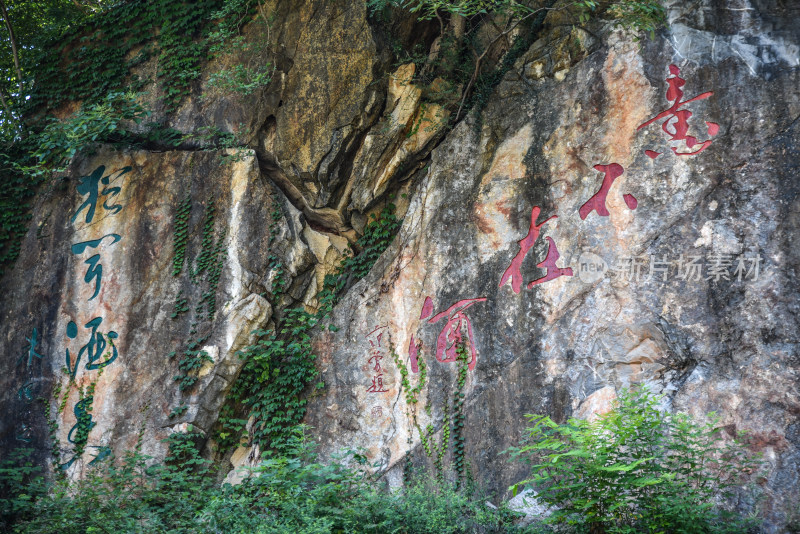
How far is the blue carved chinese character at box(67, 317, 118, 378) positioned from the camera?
7.42 meters

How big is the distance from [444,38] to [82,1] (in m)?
5.79

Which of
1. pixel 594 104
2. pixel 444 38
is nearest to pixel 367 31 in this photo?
pixel 444 38

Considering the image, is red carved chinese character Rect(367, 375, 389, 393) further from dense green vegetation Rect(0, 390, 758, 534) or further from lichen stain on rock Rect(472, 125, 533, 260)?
lichen stain on rock Rect(472, 125, 533, 260)

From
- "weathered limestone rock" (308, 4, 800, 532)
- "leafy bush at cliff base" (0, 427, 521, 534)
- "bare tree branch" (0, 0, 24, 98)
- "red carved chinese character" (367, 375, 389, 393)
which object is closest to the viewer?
"leafy bush at cliff base" (0, 427, 521, 534)

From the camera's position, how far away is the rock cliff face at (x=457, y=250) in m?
5.33

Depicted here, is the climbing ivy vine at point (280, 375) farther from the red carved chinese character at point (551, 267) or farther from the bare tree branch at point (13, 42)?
the bare tree branch at point (13, 42)

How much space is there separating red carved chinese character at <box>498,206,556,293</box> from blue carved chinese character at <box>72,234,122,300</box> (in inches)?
189

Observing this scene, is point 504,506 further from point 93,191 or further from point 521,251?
point 93,191

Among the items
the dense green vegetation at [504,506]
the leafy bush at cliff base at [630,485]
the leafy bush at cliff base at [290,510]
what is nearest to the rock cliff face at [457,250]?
the dense green vegetation at [504,506]

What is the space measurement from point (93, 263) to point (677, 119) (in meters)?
6.70

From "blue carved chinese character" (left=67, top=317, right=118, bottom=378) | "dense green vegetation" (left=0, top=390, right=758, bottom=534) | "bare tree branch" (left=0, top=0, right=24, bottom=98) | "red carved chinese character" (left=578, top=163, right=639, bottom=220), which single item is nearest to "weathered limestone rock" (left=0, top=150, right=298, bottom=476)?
"blue carved chinese character" (left=67, top=317, right=118, bottom=378)

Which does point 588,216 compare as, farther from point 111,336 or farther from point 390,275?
point 111,336

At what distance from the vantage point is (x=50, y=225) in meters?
8.15

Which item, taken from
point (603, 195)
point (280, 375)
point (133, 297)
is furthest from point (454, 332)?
point (133, 297)
